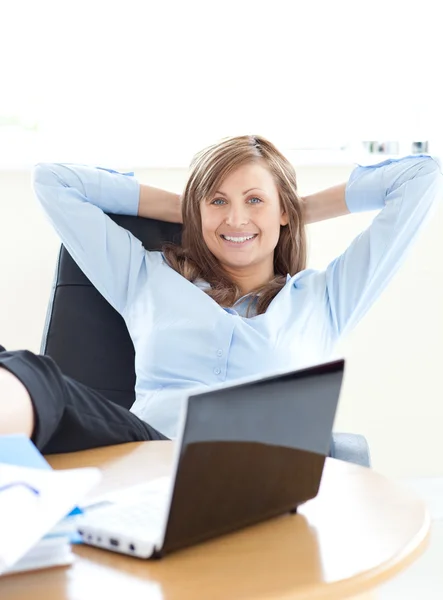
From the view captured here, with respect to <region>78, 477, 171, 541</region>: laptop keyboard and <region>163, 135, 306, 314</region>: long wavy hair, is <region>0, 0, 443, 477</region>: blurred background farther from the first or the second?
<region>78, 477, 171, 541</region>: laptop keyboard

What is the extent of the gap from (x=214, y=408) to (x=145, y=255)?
1225mm

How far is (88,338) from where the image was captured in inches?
77.3

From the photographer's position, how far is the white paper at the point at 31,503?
2.34 ft

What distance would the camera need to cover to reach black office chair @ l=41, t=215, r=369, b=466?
1950mm

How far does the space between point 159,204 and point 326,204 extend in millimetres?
393

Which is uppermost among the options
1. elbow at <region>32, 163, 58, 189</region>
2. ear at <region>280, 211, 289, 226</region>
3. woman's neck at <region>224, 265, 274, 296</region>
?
elbow at <region>32, 163, 58, 189</region>

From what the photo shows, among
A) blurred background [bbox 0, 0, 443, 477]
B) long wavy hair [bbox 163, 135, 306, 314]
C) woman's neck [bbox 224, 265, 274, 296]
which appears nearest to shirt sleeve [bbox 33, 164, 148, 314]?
long wavy hair [bbox 163, 135, 306, 314]

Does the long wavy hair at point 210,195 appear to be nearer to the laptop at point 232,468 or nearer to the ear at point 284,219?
the ear at point 284,219

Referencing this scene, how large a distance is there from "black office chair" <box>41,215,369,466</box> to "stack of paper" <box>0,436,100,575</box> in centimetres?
111

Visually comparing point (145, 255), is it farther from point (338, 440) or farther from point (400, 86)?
point (400, 86)

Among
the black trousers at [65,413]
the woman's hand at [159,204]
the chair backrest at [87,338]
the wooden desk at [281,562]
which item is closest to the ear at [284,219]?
the woman's hand at [159,204]

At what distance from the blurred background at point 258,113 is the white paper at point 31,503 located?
1.69 m

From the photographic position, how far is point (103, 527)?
822 millimetres

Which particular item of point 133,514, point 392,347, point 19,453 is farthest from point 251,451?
point 392,347
